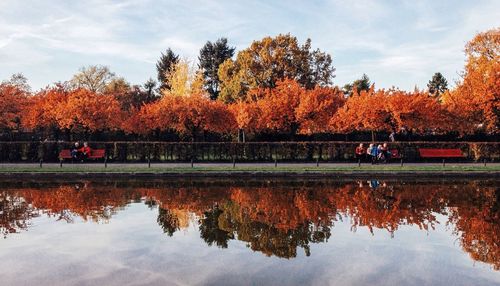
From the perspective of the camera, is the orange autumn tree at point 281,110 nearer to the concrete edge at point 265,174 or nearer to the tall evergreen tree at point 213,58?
the concrete edge at point 265,174

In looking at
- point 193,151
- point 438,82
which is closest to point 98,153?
point 193,151

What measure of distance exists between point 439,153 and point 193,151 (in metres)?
17.6

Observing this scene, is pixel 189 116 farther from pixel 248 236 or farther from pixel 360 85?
pixel 360 85

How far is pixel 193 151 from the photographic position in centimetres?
3459

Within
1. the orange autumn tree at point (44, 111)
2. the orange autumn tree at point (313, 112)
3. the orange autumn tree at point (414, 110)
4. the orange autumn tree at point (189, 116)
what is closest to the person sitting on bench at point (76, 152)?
the orange autumn tree at point (44, 111)

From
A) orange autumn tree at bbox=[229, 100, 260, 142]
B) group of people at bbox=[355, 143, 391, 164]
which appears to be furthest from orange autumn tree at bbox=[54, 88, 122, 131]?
group of people at bbox=[355, 143, 391, 164]

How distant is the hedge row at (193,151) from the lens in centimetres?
3438

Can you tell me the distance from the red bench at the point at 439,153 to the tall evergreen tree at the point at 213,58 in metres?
54.6

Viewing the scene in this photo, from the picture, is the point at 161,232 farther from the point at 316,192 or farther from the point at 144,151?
the point at 144,151

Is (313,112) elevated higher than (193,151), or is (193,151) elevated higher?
(313,112)

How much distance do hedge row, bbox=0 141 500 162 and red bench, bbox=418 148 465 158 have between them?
5.00 meters

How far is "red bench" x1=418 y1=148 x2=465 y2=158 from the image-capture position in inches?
1398

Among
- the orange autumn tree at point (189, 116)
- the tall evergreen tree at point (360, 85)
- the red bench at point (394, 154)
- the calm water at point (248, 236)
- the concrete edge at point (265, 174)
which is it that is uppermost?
the tall evergreen tree at point (360, 85)

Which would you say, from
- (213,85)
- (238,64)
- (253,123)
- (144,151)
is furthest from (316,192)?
(213,85)
